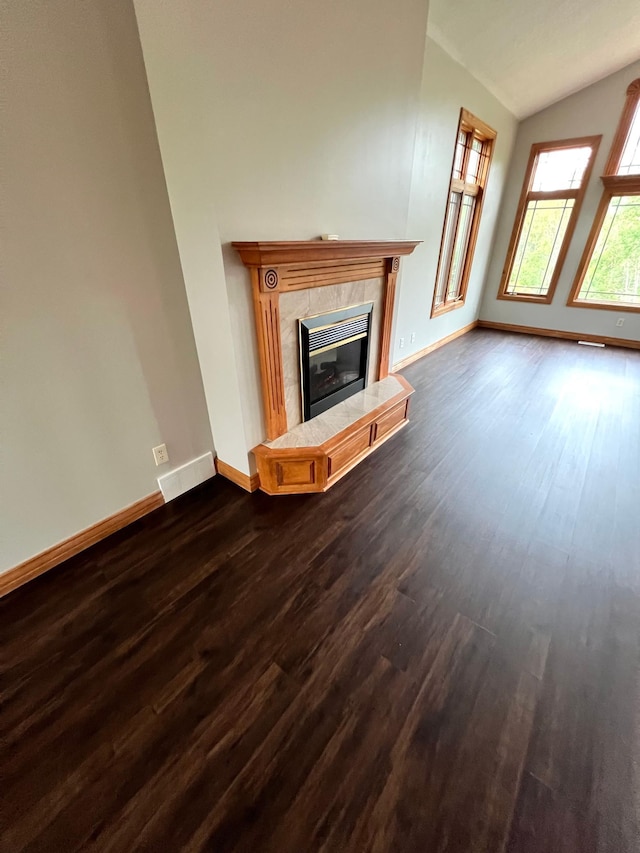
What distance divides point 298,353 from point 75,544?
5.34 ft

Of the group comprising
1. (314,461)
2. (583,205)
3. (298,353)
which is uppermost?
(583,205)

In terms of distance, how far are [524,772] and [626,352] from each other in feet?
18.0

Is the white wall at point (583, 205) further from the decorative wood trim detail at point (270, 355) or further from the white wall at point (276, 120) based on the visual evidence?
the decorative wood trim detail at point (270, 355)

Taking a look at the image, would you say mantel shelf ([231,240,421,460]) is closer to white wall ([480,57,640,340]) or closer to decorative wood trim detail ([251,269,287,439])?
decorative wood trim detail ([251,269,287,439])

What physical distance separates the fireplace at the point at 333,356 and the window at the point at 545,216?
4.09 metres

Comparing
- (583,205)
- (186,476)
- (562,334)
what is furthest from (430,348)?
(186,476)

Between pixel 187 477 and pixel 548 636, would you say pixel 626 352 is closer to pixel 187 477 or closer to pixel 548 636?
pixel 548 636

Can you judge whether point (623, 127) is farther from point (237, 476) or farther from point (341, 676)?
point (341, 676)

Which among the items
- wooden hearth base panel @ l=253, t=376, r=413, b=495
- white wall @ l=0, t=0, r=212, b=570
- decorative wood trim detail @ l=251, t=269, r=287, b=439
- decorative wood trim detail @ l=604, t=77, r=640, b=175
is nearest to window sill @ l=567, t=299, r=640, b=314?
decorative wood trim detail @ l=604, t=77, r=640, b=175

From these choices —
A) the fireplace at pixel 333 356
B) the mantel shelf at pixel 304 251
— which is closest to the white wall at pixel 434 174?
the fireplace at pixel 333 356

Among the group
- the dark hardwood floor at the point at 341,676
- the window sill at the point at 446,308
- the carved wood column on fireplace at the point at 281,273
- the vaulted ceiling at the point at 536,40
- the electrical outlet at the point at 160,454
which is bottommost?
the dark hardwood floor at the point at 341,676

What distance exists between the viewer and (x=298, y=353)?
2193mm

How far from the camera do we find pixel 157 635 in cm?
146

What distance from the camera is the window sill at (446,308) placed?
453 centimetres
